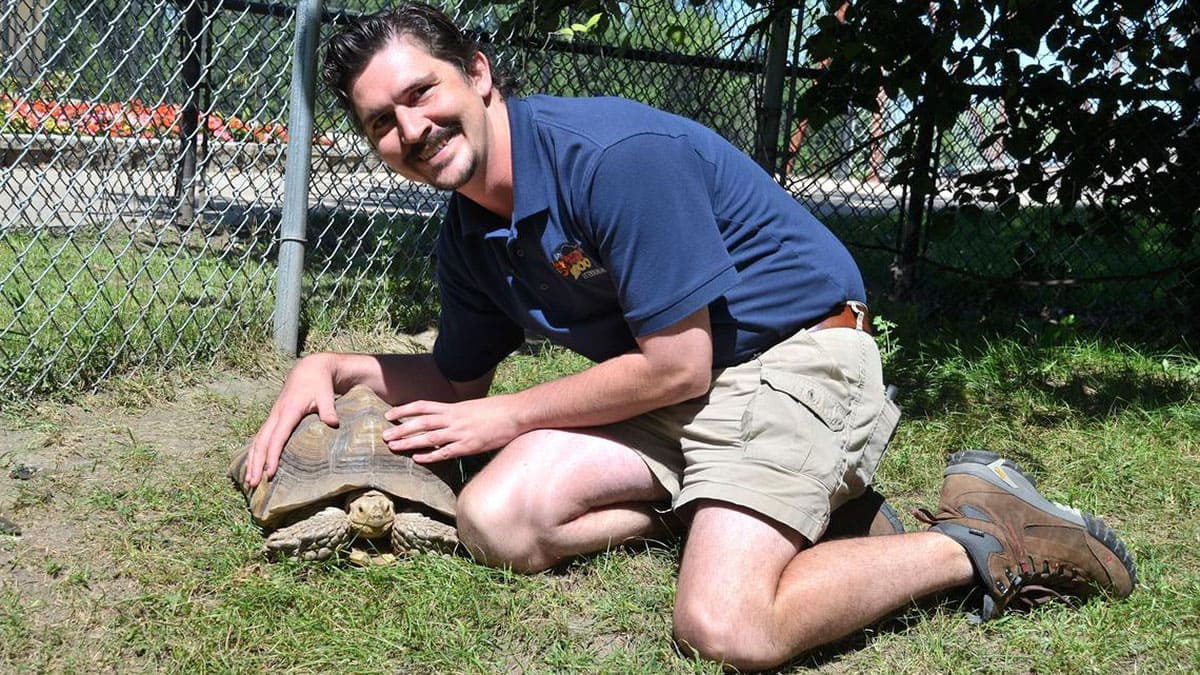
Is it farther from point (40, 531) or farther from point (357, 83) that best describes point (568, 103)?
point (40, 531)

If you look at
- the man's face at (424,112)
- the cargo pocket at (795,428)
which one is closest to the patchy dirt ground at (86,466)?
the man's face at (424,112)

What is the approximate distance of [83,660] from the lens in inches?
91.4

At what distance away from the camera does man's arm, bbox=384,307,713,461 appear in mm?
2484

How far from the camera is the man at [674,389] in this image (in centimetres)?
239

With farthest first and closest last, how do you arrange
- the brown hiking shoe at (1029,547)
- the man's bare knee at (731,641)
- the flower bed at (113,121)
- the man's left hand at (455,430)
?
the flower bed at (113,121)
the man's left hand at (455,430)
the brown hiking shoe at (1029,547)
the man's bare knee at (731,641)

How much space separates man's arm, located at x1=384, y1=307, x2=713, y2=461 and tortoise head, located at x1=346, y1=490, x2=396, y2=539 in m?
0.15

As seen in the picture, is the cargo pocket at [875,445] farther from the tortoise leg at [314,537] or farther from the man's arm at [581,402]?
the tortoise leg at [314,537]

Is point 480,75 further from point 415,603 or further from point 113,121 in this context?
point 113,121

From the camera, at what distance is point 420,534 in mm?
2711

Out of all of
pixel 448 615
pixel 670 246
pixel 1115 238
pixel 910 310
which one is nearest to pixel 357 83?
pixel 670 246

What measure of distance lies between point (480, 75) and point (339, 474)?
102 centimetres

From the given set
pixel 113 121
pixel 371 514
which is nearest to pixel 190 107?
pixel 113 121

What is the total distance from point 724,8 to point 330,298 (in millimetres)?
2382

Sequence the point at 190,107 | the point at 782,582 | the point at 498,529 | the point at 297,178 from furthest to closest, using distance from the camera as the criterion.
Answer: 1. the point at 190,107
2. the point at 297,178
3. the point at 498,529
4. the point at 782,582
